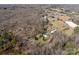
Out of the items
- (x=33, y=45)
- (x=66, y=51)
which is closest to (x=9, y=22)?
(x=33, y=45)

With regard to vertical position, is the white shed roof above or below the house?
below

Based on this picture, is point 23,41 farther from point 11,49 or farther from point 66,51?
point 66,51

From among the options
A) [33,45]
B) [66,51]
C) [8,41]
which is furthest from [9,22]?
[66,51]

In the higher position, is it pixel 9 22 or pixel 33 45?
pixel 9 22

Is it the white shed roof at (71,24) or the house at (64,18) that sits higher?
the house at (64,18)

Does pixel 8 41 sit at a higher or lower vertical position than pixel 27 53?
higher
